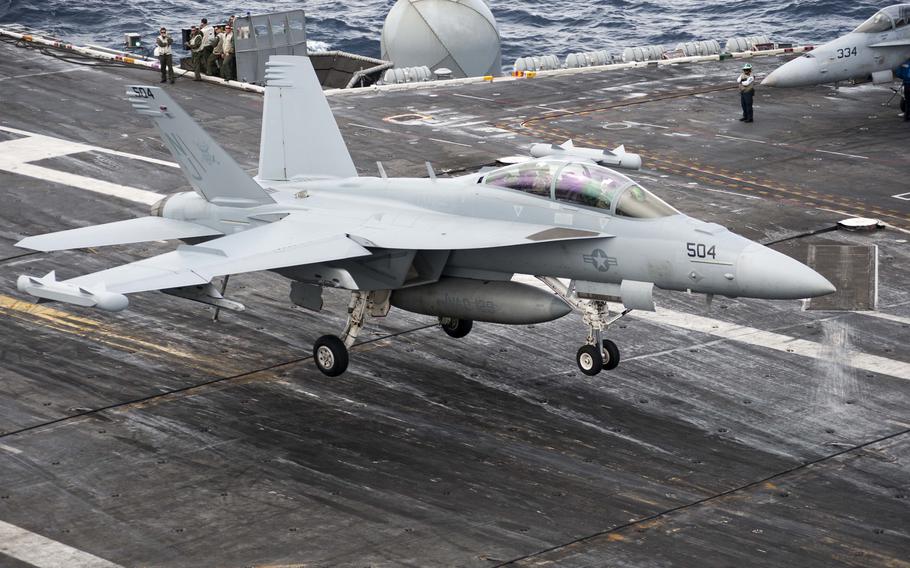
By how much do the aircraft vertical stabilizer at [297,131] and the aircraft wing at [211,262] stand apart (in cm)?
241

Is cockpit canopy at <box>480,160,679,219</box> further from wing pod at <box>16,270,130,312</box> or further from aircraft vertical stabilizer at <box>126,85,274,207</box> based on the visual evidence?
wing pod at <box>16,270,130,312</box>

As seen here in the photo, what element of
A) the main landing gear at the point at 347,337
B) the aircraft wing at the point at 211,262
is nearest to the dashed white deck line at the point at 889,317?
the main landing gear at the point at 347,337

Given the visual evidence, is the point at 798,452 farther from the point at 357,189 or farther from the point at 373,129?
the point at 373,129

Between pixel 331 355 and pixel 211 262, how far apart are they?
2730 mm

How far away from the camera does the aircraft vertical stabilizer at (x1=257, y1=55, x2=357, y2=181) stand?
25.7 meters

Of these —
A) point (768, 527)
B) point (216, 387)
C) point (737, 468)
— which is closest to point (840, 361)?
point (737, 468)

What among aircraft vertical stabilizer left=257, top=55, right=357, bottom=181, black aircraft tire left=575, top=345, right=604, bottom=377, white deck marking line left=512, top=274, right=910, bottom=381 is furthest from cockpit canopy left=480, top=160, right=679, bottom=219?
aircraft vertical stabilizer left=257, top=55, right=357, bottom=181

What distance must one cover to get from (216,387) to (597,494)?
24.5ft

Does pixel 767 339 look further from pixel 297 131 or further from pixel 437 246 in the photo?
pixel 297 131

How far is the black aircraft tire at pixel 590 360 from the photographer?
21.5m

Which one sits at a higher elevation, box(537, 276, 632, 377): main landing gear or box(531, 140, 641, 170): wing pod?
box(531, 140, 641, 170): wing pod

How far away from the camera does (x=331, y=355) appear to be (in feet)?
75.4

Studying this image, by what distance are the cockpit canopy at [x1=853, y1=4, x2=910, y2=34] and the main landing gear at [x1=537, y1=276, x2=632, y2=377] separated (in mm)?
25030

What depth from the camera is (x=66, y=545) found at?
17594mm
